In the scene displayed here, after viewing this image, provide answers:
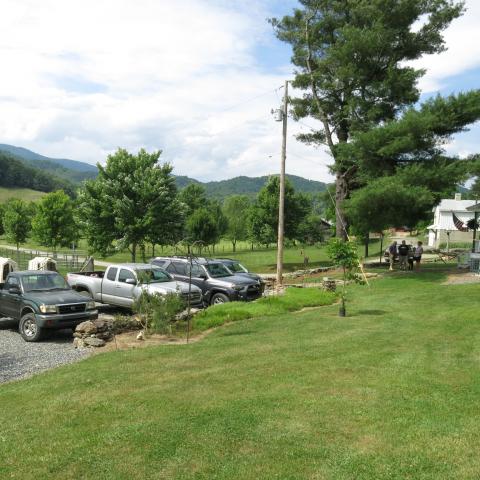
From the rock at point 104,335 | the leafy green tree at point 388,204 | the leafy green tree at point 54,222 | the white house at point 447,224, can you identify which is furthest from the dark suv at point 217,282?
the white house at point 447,224

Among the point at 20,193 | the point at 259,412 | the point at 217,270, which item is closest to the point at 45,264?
the point at 217,270

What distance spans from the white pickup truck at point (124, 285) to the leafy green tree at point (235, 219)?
46848 millimetres

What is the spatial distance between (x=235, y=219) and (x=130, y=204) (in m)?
44.9

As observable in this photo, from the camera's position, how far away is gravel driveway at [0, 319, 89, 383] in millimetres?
9828

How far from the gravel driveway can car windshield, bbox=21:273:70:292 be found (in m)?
1.27

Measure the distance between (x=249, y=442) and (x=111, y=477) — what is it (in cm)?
151

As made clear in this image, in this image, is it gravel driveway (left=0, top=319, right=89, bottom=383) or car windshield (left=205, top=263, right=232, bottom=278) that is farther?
car windshield (left=205, top=263, right=232, bottom=278)

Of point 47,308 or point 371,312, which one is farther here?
point 371,312

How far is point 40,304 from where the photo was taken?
12617 millimetres

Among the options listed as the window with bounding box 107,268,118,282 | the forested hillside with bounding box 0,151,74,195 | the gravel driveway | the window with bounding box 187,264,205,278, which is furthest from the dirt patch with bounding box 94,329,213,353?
the forested hillside with bounding box 0,151,74,195

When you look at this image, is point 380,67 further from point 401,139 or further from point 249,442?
point 249,442

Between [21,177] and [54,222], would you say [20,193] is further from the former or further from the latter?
[54,222]

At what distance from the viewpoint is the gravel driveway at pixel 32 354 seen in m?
9.83

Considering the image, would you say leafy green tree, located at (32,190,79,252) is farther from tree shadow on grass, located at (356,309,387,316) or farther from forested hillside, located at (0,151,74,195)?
forested hillside, located at (0,151,74,195)
